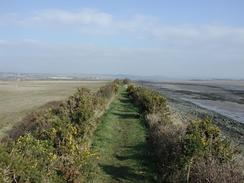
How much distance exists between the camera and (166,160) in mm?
14984

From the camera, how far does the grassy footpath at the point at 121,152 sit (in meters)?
14.7

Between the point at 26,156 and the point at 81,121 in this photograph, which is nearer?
the point at 26,156

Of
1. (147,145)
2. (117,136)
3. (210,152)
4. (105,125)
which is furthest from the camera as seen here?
(105,125)

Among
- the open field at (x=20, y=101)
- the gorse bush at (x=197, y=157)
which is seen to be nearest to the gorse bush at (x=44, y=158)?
the gorse bush at (x=197, y=157)

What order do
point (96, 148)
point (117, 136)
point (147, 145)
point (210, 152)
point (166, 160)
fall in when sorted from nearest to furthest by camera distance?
point (210, 152) → point (166, 160) → point (96, 148) → point (147, 145) → point (117, 136)

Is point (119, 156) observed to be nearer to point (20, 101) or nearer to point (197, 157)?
point (197, 157)

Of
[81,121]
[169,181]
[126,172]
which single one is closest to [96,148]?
[81,121]

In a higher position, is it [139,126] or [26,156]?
[26,156]

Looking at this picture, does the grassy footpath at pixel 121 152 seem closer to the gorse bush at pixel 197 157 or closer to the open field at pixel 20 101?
the gorse bush at pixel 197 157

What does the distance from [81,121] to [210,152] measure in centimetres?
907

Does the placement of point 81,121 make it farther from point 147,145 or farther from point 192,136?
point 192,136

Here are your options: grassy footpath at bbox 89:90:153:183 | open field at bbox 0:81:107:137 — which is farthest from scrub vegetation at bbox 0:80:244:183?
open field at bbox 0:81:107:137

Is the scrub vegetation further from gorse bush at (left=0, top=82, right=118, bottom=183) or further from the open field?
the open field

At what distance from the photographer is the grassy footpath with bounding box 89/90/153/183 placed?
48.4 feet
